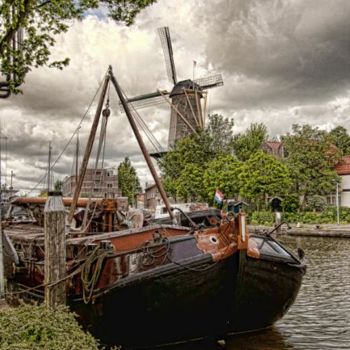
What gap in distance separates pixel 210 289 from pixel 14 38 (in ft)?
20.5

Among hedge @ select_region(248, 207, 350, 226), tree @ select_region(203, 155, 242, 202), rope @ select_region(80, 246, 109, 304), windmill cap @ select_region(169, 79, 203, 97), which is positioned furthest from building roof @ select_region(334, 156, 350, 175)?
rope @ select_region(80, 246, 109, 304)

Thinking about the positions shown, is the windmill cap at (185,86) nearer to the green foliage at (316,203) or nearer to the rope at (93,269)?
the green foliage at (316,203)

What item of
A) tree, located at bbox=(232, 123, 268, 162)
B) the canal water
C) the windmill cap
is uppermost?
the windmill cap

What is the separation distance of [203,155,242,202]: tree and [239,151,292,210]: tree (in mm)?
1561

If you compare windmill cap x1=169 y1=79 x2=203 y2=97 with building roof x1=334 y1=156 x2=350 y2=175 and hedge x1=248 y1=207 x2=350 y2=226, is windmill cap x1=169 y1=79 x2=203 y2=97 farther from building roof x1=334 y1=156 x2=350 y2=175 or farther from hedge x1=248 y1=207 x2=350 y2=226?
hedge x1=248 y1=207 x2=350 y2=226

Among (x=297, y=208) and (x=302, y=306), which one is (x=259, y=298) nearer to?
(x=302, y=306)

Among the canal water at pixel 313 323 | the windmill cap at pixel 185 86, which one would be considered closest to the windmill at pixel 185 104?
the windmill cap at pixel 185 86

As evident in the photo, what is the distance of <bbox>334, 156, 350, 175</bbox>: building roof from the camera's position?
5374cm

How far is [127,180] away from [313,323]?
8336 cm

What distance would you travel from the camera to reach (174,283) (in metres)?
10.5

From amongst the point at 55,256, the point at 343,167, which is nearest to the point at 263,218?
the point at 343,167

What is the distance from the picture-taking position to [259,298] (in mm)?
11406

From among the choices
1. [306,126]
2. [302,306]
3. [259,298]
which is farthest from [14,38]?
[306,126]

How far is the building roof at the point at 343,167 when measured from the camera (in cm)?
5374
